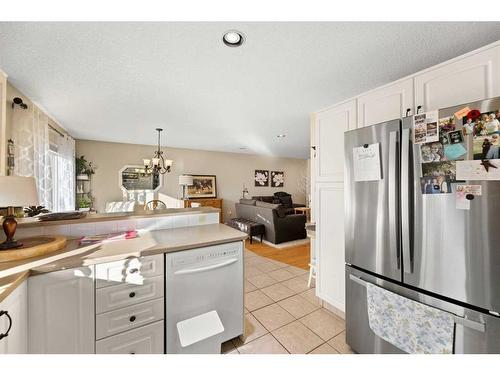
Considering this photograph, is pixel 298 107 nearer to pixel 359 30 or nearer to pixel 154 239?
pixel 359 30

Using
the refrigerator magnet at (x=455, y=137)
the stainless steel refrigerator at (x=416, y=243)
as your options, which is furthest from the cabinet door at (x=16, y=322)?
the refrigerator magnet at (x=455, y=137)

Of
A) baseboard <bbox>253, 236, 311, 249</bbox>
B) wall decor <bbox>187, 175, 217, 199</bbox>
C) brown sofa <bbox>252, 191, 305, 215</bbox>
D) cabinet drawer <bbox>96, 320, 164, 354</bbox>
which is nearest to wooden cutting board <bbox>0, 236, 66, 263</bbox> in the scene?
cabinet drawer <bbox>96, 320, 164, 354</bbox>

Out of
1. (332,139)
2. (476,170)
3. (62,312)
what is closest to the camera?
(476,170)

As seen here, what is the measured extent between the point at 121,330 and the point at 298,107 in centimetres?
258

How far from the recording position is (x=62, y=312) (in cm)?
105

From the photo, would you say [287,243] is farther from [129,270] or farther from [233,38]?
[233,38]

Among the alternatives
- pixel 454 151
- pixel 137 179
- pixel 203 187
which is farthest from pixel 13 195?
pixel 203 187

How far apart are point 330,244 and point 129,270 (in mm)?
1843

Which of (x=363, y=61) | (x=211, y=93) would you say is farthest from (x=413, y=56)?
(x=211, y=93)

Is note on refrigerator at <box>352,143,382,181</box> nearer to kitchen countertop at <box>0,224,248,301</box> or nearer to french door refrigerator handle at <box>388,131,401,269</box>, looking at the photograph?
french door refrigerator handle at <box>388,131,401,269</box>

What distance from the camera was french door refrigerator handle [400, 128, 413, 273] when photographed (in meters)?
1.16

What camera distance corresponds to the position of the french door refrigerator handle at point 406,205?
116 cm

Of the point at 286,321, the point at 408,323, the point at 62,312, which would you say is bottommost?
the point at 286,321

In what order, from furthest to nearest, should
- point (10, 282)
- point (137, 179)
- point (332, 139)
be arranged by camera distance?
point (137, 179)
point (332, 139)
point (10, 282)
